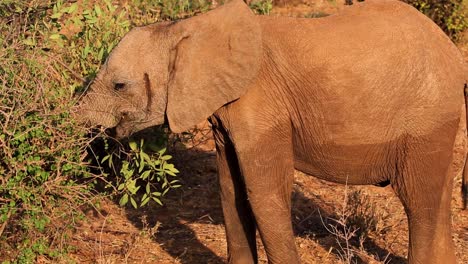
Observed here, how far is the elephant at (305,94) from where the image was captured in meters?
4.71

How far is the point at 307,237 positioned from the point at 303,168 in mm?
1115

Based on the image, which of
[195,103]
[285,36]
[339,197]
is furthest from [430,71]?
[339,197]

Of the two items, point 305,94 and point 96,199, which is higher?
point 305,94

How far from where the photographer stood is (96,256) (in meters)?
5.76

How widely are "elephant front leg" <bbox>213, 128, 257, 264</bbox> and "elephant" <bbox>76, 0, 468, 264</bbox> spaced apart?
0.70 ft

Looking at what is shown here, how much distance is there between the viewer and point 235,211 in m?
5.24

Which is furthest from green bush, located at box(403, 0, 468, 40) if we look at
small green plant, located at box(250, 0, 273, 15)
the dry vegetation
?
the dry vegetation

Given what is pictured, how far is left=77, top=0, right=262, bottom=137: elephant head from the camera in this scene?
4715 mm

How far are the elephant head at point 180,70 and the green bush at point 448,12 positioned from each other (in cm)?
537

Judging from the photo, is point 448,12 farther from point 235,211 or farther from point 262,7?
point 235,211

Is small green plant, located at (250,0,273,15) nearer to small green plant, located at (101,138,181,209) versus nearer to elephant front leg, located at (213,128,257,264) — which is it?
small green plant, located at (101,138,181,209)

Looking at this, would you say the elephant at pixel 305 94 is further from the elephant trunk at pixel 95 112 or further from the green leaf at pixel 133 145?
the green leaf at pixel 133 145

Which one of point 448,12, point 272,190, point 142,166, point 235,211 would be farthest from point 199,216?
point 448,12

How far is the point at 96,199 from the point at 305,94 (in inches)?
55.9
